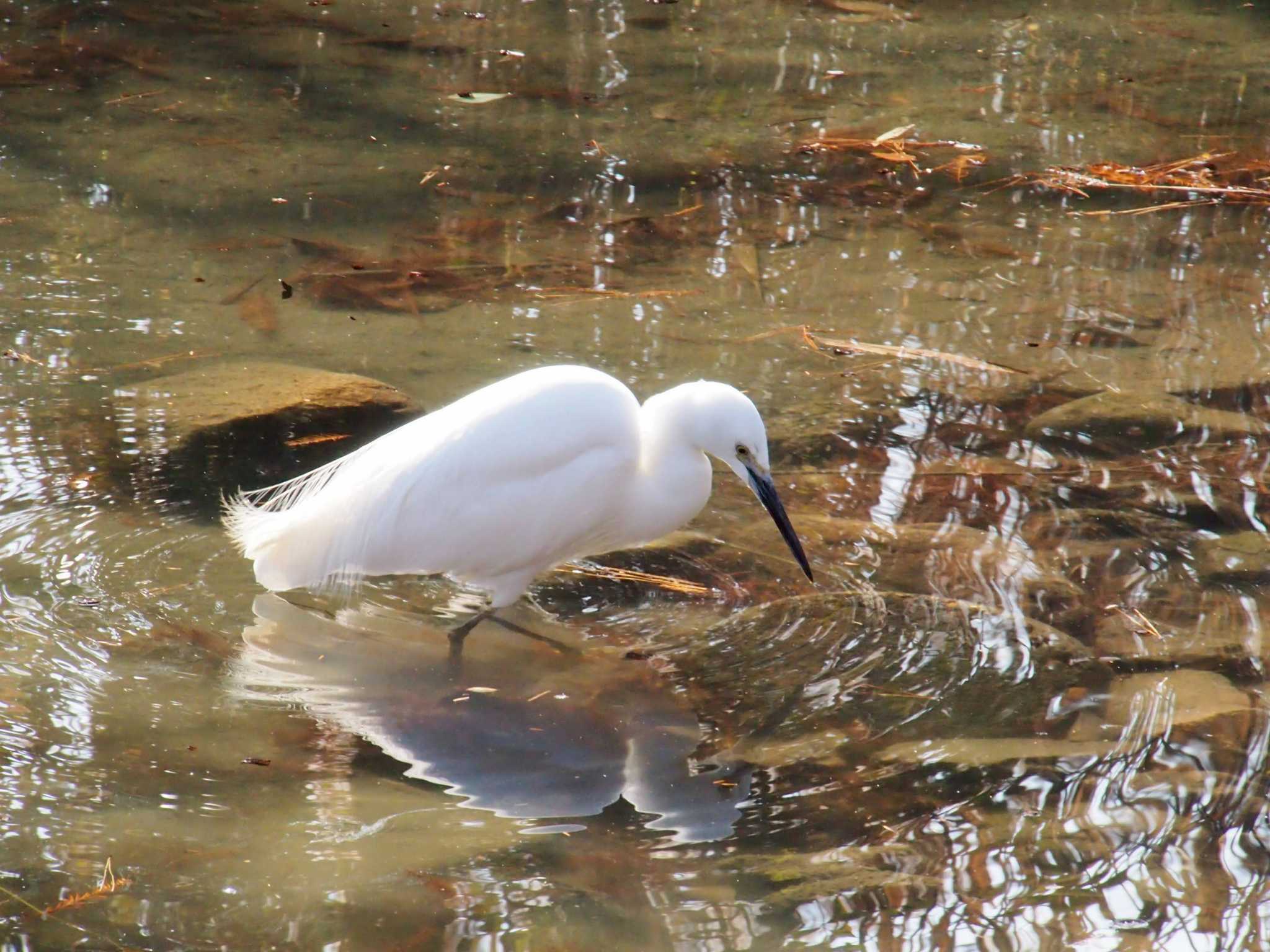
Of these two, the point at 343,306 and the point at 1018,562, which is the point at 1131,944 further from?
the point at 343,306

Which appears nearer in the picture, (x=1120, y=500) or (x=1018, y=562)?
(x=1018, y=562)

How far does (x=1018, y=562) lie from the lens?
3.50 metres

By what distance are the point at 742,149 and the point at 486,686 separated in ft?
13.1

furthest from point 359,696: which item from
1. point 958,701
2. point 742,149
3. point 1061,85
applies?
point 1061,85

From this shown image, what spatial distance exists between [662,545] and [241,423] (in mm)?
1299

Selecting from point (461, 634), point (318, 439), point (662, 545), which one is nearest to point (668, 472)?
point (662, 545)

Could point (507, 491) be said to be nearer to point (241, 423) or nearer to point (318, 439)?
point (318, 439)

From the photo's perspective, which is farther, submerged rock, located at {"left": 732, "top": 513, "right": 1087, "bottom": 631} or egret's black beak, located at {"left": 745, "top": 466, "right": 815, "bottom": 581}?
submerged rock, located at {"left": 732, "top": 513, "right": 1087, "bottom": 631}

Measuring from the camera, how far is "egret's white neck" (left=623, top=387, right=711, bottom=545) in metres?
3.35

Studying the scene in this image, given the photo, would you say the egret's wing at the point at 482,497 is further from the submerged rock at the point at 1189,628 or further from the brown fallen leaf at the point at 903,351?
the brown fallen leaf at the point at 903,351

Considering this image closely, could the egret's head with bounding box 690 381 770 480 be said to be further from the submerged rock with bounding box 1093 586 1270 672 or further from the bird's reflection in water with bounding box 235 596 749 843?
the submerged rock with bounding box 1093 586 1270 672

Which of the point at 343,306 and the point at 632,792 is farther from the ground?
the point at 343,306

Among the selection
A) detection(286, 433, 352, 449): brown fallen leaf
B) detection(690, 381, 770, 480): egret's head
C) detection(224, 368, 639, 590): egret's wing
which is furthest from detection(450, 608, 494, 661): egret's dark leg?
detection(286, 433, 352, 449): brown fallen leaf

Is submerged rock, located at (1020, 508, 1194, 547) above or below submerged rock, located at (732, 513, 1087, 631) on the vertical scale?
above
